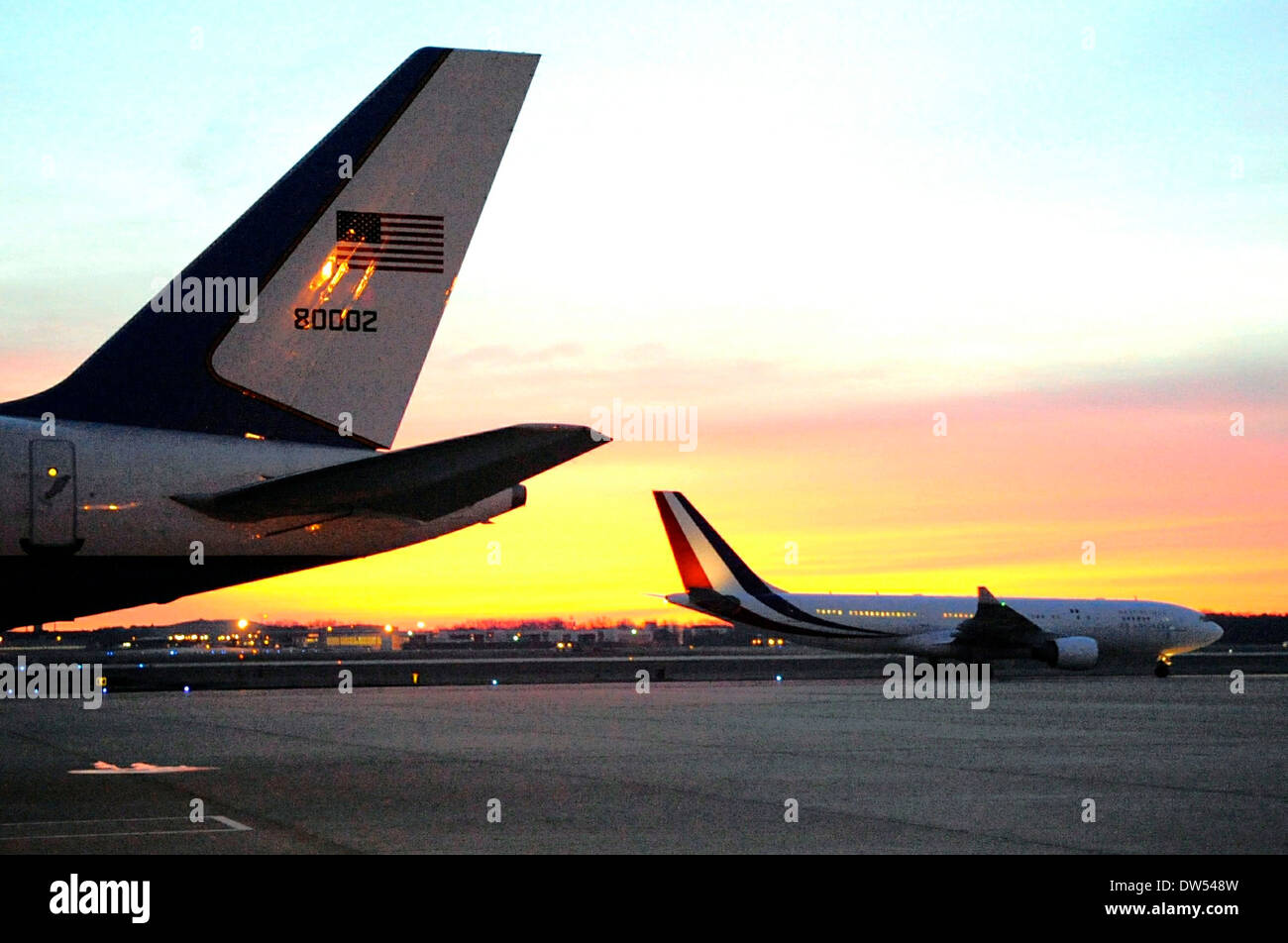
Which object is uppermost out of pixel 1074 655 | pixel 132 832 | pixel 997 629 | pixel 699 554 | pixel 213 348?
pixel 213 348

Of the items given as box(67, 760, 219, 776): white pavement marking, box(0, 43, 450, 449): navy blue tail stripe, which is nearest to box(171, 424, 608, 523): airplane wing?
box(0, 43, 450, 449): navy blue tail stripe

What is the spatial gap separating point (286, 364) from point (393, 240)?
4.83 ft

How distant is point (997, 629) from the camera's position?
4738cm

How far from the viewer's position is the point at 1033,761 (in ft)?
52.8

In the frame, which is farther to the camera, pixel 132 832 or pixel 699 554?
pixel 699 554

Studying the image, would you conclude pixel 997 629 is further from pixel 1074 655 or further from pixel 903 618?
pixel 903 618

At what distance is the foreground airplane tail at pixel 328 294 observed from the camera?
39.6 feet

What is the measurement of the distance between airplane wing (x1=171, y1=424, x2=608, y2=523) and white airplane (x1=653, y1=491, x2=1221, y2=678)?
3711 cm

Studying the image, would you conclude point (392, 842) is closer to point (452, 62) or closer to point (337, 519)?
point (337, 519)

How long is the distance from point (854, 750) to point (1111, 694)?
18990 millimetres

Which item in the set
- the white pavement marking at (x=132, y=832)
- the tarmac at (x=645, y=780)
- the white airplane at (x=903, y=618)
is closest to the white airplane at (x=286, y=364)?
the white pavement marking at (x=132, y=832)

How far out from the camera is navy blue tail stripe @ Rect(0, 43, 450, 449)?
12.0 m

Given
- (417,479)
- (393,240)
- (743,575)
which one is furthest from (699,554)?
(417,479)
